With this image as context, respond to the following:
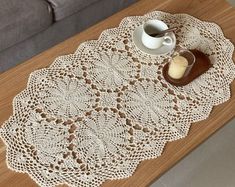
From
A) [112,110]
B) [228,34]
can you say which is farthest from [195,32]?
[112,110]

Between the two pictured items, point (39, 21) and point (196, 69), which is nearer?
point (196, 69)

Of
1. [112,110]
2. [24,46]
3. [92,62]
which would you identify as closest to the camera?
[112,110]

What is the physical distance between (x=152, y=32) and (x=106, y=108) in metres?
0.32

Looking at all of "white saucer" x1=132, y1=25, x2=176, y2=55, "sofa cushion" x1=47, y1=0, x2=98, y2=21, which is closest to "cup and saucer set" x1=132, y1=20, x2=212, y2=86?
"white saucer" x1=132, y1=25, x2=176, y2=55

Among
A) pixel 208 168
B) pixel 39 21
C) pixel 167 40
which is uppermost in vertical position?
pixel 167 40

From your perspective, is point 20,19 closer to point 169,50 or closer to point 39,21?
point 39,21

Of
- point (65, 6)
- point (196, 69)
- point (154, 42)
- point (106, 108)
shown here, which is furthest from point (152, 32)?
point (65, 6)

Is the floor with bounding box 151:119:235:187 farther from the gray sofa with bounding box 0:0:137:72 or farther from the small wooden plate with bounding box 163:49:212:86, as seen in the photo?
the gray sofa with bounding box 0:0:137:72

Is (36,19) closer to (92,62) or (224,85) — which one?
(92,62)

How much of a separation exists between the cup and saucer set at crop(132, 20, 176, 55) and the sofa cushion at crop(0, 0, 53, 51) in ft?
1.57

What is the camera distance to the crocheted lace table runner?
1012 mm

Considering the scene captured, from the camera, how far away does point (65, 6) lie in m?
1.58

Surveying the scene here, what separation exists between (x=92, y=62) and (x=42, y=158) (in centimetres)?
37

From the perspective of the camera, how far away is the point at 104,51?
125 cm
